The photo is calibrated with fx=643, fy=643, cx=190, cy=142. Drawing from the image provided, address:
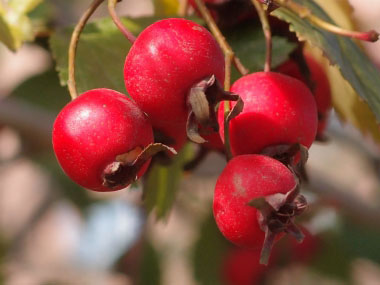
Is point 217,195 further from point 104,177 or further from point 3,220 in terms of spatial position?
point 3,220

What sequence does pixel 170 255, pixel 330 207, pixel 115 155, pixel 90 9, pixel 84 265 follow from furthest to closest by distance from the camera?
pixel 84 265 → pixel 170 255 → pixel 330 207 → pixel 90 9 → pixel 115 155

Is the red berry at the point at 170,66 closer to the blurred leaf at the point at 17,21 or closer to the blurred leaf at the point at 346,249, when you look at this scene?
the blurred leaf at the point at 17,21

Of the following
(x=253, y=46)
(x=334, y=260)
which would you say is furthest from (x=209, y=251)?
(x=253, y=46)

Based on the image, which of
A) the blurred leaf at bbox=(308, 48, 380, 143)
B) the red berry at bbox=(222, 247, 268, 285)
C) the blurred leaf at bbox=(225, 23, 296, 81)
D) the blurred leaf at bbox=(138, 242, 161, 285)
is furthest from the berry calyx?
the blurred leaf at bbox=(138, 242, 161, 285)

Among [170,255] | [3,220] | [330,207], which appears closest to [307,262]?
[330,207]

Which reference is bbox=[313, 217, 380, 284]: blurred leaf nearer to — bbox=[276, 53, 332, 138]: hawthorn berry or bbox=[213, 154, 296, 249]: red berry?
bbox=[276, 53, 332, 138]: hawthorn berry

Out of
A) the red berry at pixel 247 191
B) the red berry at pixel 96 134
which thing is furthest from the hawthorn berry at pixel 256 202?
the red berry at pixel 96 134
